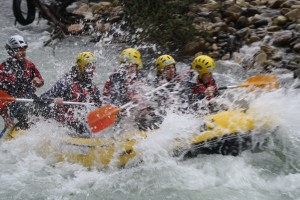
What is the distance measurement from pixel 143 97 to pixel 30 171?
1.94m

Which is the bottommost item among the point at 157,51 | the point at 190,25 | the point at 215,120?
the point at 157,51

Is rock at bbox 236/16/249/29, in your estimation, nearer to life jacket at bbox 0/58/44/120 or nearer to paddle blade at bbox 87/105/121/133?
life jacket at bbox 0/58/44/120

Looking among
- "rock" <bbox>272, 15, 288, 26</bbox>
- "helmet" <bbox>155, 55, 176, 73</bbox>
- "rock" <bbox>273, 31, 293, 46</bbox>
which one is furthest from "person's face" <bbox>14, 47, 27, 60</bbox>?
"rock" <bbox>272, 15, 288, 26</bbox>

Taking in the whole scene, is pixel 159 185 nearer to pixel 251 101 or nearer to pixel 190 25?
pixel 251 101

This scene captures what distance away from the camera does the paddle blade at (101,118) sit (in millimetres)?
5840

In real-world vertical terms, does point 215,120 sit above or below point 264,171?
above

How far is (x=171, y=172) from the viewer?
611 centimetres

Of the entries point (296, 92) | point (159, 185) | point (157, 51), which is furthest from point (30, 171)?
point (157, 51)

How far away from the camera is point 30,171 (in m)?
6.39

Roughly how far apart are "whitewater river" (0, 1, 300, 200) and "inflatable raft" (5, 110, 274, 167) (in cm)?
11

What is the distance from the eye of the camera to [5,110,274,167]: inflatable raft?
6113 millimetres

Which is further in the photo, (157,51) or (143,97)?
(157,51)

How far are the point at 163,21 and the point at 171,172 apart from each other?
6305 mm

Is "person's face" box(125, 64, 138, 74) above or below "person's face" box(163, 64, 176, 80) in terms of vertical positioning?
above
